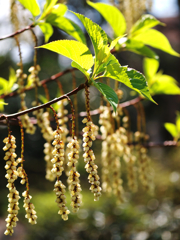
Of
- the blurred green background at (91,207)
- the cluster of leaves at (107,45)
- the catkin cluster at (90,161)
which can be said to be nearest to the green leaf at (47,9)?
the cluster of leaves at (107,45)

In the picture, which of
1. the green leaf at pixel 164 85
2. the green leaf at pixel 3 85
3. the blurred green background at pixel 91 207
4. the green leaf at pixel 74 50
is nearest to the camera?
the green leaf at pixel 74 50

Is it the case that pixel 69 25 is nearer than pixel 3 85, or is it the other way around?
pixel 69 25

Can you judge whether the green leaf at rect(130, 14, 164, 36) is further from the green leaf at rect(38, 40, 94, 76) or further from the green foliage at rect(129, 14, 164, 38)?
the green leaf at rect(38, 40, 94, 76)

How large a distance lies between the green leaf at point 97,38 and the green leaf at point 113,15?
0.44m

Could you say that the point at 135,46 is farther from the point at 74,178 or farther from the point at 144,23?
the point at 74,178

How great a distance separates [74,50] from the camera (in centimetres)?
53

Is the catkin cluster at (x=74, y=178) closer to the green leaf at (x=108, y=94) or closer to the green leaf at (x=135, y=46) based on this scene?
the green leaf at (x=108, y=94)

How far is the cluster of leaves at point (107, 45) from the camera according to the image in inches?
21.3

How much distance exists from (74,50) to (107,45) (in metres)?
0.10

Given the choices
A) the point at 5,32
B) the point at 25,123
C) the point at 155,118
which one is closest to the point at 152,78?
the point at 25,123

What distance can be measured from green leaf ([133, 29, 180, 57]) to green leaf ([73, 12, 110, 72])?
1.59 feet

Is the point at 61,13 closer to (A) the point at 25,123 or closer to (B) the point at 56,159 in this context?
(A) the point at 25,123

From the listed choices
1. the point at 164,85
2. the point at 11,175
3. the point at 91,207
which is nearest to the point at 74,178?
the point at 11,175

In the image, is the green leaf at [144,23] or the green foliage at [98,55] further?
the green leaf at [144,23]
